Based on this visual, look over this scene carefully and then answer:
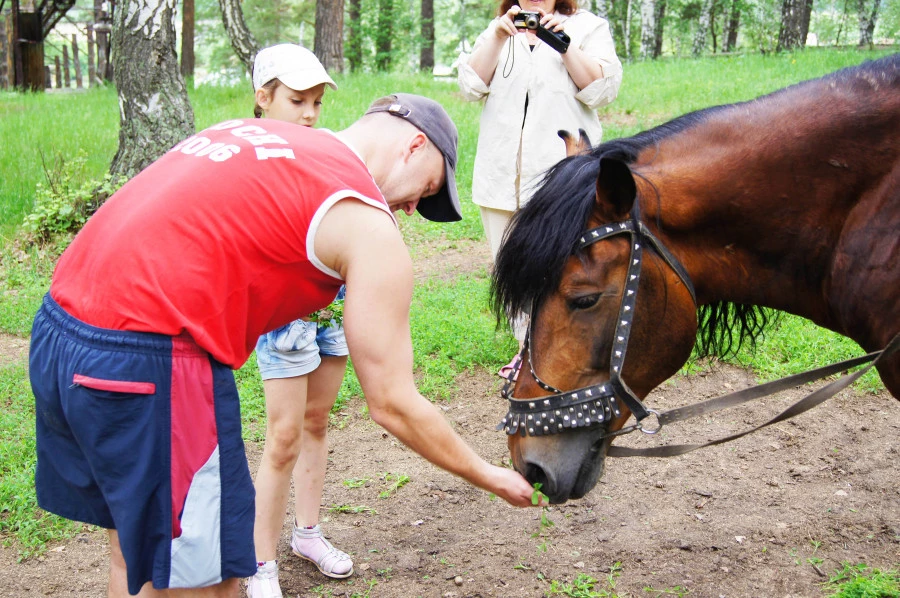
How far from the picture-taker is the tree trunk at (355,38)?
861 inches

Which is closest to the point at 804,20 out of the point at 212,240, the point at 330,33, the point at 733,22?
the point at 733,22

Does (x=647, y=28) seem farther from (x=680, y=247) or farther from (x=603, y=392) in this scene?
(x=603, y=392)

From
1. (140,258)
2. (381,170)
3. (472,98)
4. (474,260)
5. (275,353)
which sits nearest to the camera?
(140,258)

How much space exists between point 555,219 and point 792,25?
17236 millimetres

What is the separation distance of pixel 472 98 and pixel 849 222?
2.59 m

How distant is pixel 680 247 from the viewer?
2.45 m

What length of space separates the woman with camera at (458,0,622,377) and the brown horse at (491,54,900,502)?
6.20ft

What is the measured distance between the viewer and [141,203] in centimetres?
198

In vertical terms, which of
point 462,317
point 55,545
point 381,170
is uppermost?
point 381,170

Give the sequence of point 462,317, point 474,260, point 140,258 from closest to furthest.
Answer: point 140,258
point 462,317
point 474,260

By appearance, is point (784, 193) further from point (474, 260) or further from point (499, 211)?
point (474, 260)

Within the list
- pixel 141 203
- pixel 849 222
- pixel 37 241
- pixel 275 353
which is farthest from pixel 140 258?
pixel 37 241

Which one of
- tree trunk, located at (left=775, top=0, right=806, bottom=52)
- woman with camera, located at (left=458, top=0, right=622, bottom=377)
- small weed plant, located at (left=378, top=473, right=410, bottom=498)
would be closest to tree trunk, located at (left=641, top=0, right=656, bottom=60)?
tree trunk, located at (left=775, top=0, right=806, bottom=52)

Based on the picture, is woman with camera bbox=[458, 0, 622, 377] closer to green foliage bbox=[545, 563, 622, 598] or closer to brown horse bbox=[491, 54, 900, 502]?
green foliage bbox=[545, 563, 622, 598]
